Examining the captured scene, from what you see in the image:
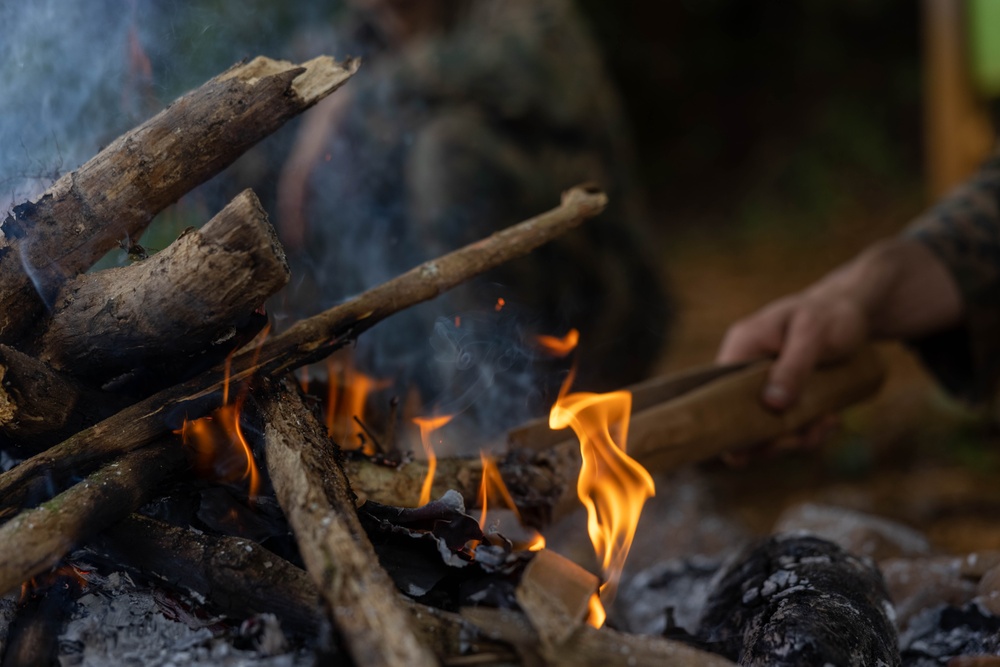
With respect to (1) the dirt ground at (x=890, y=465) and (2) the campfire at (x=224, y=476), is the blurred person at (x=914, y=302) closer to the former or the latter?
(1) the dirt ground at (x=890, y=465)

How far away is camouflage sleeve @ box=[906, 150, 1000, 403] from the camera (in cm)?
243

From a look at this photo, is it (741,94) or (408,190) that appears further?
(741,94)

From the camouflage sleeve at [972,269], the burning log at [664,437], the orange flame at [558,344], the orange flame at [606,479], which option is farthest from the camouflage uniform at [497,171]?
the camouflage sleeve at [972,269]

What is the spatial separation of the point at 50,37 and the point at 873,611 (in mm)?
2088

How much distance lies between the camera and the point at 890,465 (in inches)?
168

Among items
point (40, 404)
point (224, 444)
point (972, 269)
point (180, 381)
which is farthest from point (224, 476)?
point (972, 269)

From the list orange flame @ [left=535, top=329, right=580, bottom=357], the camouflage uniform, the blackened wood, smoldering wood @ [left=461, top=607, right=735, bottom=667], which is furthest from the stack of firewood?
the camouflage uniform

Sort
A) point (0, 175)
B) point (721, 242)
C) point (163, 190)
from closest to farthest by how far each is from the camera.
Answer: point (163, 190)
point (0, 175)
point (721, 242)

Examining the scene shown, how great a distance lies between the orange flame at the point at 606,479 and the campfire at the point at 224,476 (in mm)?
15

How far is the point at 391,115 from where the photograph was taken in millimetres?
3609

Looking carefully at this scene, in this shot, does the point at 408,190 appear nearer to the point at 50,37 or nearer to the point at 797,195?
the point at 50,37

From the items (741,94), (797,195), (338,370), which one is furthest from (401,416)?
(741,94)

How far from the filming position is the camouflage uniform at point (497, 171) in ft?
10.9

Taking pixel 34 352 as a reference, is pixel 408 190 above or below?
below
